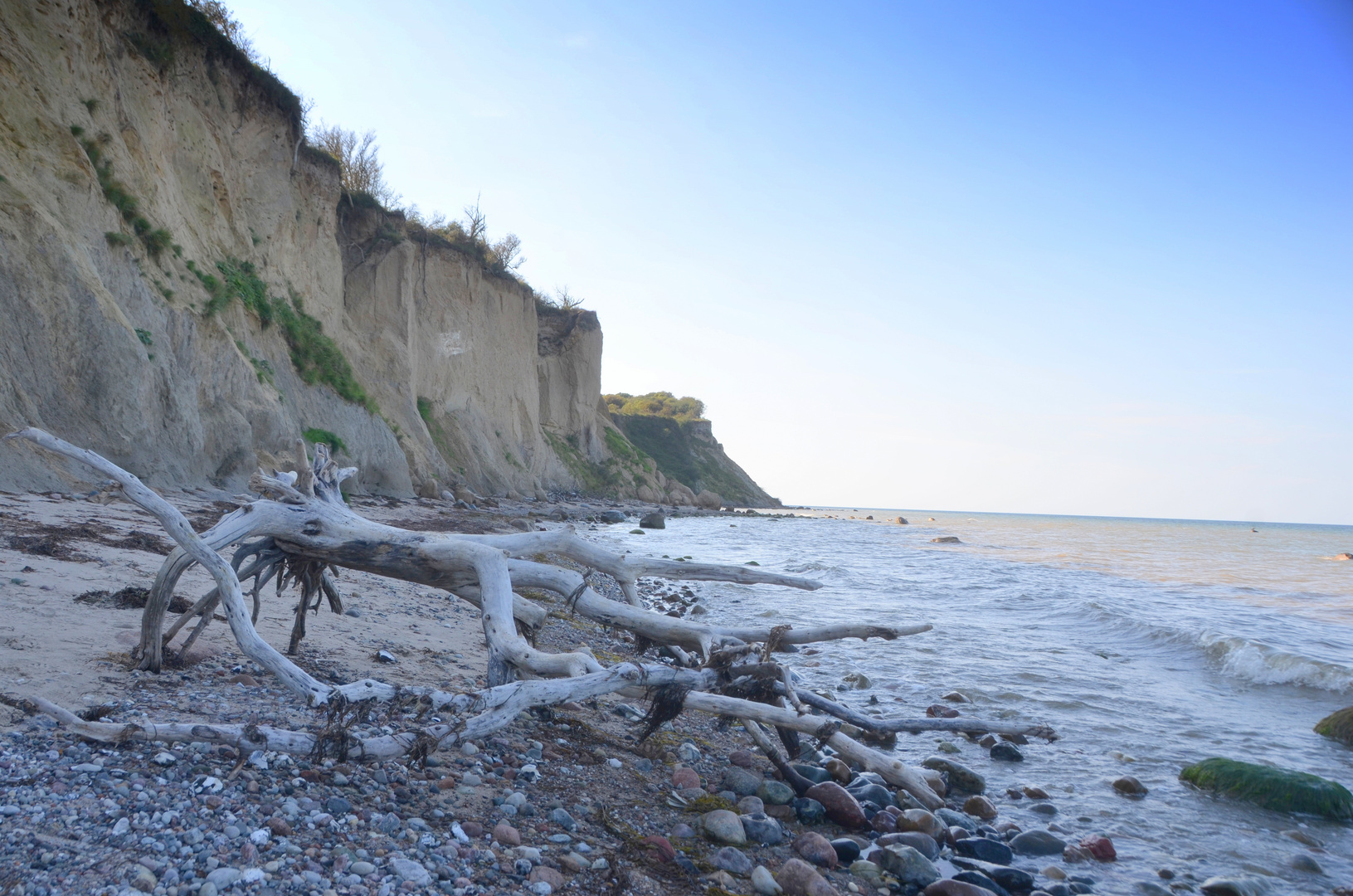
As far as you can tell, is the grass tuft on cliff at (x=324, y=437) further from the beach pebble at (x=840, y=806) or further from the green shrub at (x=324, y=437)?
the beach pebble at (x=840, y=806)

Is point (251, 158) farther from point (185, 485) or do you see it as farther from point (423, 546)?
point (423, 546)

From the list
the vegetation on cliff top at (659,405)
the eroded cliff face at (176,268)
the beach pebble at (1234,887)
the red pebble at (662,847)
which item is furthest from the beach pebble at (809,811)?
the vegetation on cliff top at (659,405)

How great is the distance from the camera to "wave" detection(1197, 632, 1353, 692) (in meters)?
6.89

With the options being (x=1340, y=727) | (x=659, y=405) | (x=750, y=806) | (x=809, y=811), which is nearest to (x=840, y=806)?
(x=809, y=811)

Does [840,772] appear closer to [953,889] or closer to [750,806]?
[750,806]

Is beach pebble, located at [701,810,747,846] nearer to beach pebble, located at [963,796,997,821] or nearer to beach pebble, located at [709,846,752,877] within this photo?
beach pebble, located at [709,846,752,877]

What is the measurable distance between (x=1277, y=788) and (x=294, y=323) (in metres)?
19.9

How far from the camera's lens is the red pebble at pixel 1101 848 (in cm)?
345

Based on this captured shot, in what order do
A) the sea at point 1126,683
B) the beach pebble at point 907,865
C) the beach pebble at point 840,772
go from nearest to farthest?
the beach pebble at point 907,865, the sea at point 1126,683, the beach pebble at point 840,772

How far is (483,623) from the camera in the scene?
11.5 ft

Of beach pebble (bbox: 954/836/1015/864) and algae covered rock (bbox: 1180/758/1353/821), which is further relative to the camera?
algae covered rock (bbox: 1180/758/1353/821)

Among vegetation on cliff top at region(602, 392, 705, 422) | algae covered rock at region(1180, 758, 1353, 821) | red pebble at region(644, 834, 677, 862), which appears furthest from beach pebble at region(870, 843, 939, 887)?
vegetation on cliff top at region(602, 392, 705, 422)

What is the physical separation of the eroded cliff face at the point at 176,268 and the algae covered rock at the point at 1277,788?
38.0ft

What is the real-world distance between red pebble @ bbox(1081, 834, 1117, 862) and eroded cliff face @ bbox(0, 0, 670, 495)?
1073cm
